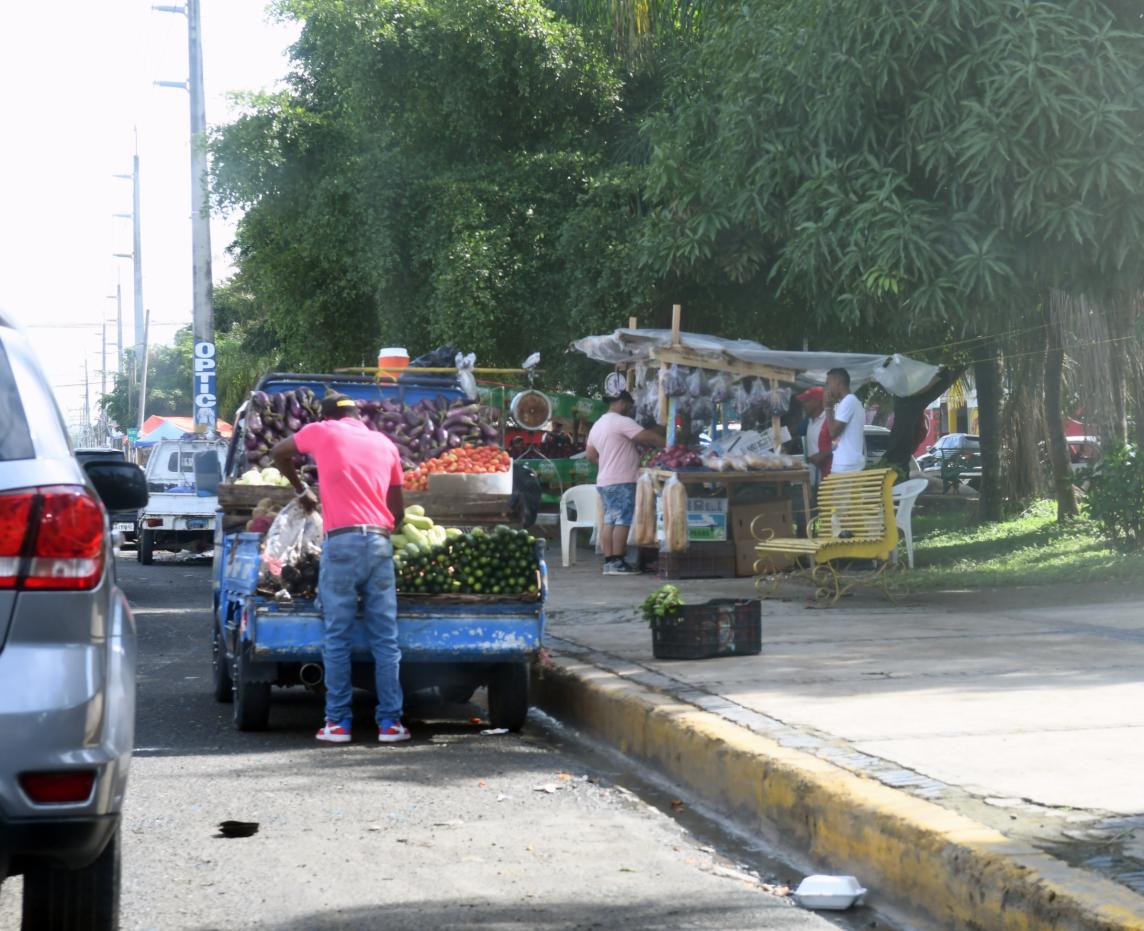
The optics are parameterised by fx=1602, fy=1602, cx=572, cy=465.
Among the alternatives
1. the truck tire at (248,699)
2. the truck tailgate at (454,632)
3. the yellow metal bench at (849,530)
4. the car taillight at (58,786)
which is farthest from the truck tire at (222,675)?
the car taillight at (58,786)

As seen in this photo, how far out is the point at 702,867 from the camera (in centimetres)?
586

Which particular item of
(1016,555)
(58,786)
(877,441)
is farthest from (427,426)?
(877,441)

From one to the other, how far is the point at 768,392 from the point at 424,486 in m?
7.54

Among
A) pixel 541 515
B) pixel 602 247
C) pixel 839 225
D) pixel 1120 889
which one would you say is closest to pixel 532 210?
pixel 602 247

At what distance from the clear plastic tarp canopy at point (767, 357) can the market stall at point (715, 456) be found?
0.01 metres

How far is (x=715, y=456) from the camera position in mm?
16484

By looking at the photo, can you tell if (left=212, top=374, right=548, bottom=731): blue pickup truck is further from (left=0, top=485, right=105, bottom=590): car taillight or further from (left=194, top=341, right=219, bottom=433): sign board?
(left=194, top=341, right=219, bottom=433): sign board

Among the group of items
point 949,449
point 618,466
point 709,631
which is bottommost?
point 709,631

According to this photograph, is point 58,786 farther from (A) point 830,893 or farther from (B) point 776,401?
(B) point 776,401

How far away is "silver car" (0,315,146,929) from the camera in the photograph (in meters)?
3.62

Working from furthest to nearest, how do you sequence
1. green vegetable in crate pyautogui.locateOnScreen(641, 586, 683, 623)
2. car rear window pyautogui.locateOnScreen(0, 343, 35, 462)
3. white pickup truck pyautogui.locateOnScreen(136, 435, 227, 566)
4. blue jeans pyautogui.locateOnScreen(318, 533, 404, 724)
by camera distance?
white pickup truck pyautogui.locateOnScreen(136, 435, 227, 566) < green vegetable in crate pyautogui.locateOnScreen(641, 586, 683, 623) < blue jeans pyautogui.locateOnScreen(318, 533, 404, 724) < car rear window pyautogui.locateOnScreen(0, 343, 35, 462)

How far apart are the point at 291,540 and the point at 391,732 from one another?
122cm

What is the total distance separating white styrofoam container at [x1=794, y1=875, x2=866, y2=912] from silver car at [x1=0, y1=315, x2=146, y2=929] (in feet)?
8.03

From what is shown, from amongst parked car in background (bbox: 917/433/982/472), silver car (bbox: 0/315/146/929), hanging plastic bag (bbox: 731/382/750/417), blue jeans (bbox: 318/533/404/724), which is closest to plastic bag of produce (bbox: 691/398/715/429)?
hanging plastic bag (bbox: 731/382/750/417)
